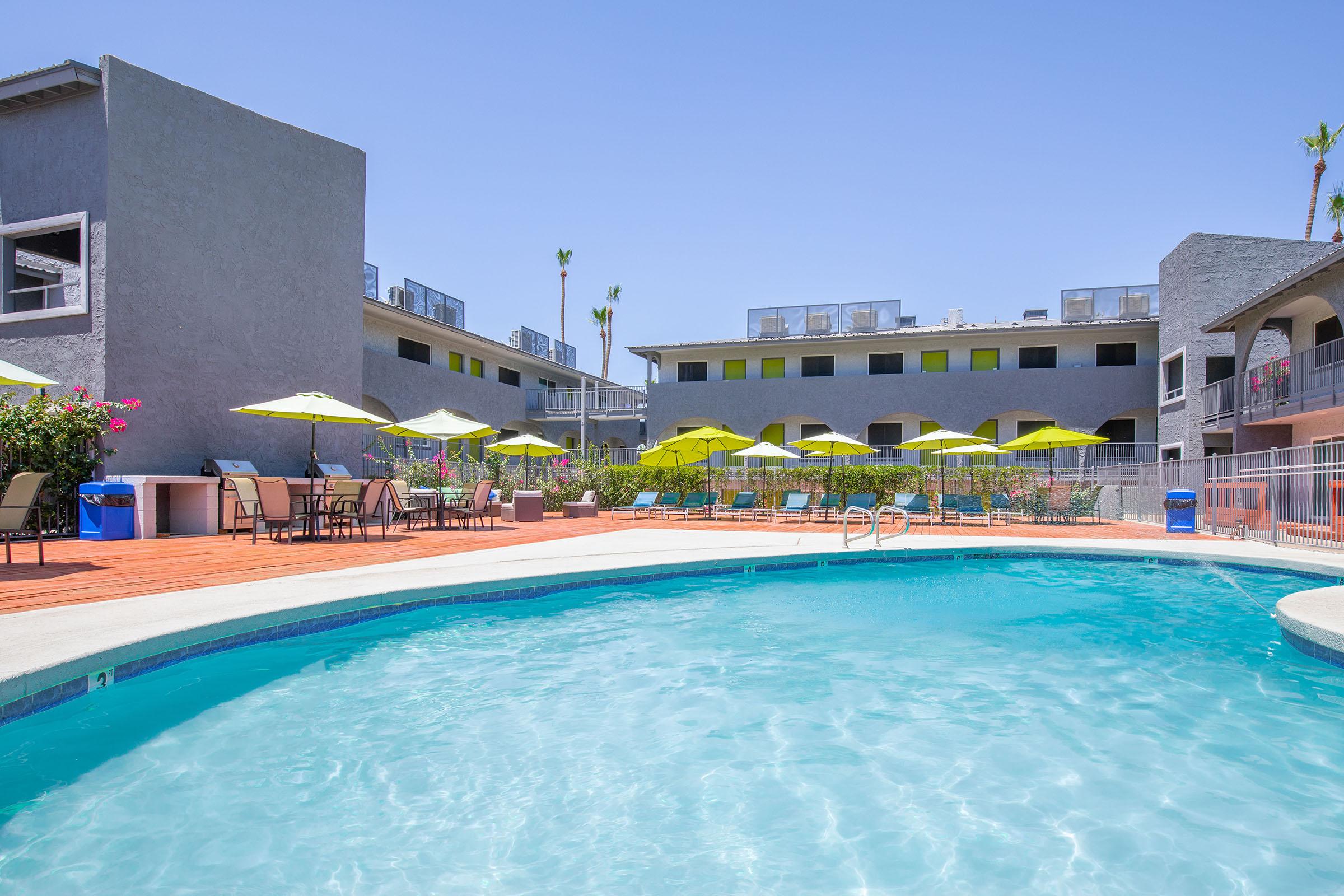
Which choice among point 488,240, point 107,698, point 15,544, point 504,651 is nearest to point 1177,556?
point 504,651

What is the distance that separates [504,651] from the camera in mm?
5473

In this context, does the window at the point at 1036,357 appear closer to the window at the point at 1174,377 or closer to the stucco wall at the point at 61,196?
the window at the point at 1174,377

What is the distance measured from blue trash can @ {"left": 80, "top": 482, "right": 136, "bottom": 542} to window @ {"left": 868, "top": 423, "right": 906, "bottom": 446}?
22.5 m

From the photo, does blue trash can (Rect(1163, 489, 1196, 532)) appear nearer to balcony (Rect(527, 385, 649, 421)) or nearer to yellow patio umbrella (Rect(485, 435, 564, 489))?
yellow patio umbrella (Rect(485, 435, 564, 489))

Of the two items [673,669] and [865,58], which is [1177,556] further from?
[865,58]

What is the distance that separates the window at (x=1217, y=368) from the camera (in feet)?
67.6

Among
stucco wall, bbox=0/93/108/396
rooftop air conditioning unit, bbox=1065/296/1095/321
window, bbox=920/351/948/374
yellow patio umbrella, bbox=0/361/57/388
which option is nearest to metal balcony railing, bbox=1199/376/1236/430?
rooftop air conditioning unit, bbox=1065/296/1095/321

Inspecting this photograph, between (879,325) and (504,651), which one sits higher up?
(879,325)

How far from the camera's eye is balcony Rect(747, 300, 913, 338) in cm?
2700

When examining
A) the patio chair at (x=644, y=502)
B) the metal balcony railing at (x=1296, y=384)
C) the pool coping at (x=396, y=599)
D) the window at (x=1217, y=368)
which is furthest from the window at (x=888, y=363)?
the pool coping at (x=396, y=599)

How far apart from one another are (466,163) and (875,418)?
16040 millimetres

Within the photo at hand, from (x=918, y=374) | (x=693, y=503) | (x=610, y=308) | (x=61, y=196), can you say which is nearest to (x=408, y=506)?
(x=693, y=503)

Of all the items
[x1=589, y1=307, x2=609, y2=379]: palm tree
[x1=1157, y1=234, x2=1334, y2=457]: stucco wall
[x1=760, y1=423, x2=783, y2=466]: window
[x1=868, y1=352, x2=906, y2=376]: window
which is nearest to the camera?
[x1=1157, y1=234, x2=1334, y2=457]: stucco wall

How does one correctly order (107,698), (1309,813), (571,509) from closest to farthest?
(1309,813)
(107,698)
(571,509)
